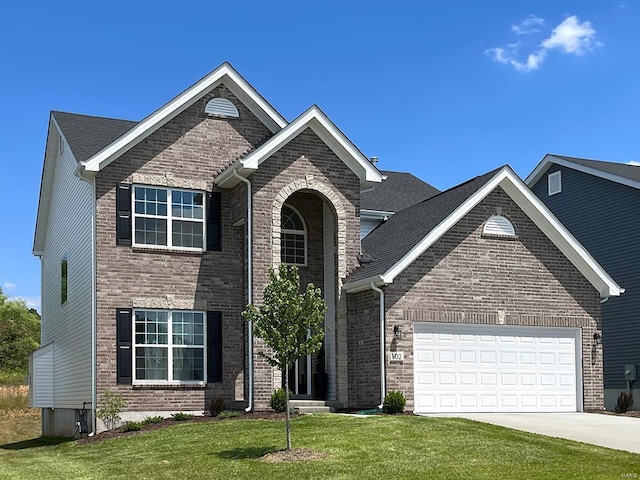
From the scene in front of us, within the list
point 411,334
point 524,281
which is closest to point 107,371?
point 411,334

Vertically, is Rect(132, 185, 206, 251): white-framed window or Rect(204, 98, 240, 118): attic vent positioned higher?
Rect(204, 98, 240, 118): attic vent

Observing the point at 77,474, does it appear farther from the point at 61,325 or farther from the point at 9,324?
the point at 9,324

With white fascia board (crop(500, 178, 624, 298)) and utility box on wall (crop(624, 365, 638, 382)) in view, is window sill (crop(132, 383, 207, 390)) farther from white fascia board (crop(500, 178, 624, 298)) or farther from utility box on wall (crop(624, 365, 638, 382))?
utility box on wall (crop(624, 365, 638, 382))

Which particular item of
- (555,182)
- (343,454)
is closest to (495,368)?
(343,454)

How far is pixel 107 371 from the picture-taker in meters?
22.8

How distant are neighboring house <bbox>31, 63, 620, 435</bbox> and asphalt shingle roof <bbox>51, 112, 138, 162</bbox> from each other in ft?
0.42

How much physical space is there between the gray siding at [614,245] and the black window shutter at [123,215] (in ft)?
56.7

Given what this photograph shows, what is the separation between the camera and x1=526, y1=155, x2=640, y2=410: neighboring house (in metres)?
30.8

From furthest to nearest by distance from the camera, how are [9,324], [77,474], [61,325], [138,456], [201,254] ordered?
[9,324], [61,325], [201,254], [138,456], [77,474]

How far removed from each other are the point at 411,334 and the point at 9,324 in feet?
183

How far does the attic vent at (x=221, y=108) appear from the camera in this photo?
2492 cm

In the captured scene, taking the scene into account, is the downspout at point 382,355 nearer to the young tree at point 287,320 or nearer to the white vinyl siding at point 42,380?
the young tree at point 287,320

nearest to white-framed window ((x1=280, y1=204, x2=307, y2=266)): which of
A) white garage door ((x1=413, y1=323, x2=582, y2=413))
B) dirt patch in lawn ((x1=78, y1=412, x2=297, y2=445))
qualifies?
white garage door ((x1=413, y1=323, x2=582, y2=413))

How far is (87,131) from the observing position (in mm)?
27266
